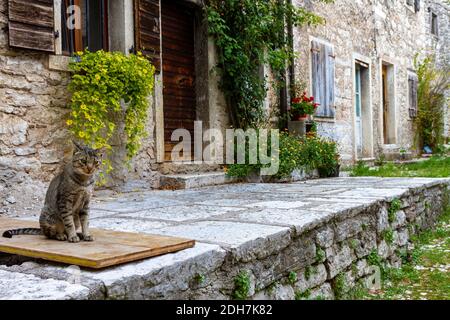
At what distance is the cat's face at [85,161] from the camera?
6.79ft

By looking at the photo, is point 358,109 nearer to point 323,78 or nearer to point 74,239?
point 323,78

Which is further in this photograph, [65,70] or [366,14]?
[366,14]

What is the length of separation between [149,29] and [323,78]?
172 inches

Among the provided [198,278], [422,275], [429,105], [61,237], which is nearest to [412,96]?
[429,105]

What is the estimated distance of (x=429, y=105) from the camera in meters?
14.0

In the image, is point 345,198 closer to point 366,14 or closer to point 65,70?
point 65,70

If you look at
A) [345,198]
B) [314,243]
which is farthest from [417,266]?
[314,243]

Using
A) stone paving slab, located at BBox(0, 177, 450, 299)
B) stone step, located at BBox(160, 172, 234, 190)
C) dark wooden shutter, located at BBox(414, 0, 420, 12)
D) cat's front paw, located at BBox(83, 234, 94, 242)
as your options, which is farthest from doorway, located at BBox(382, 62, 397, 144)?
cat's front paw, located at BBox(83, 234, 94, 242)

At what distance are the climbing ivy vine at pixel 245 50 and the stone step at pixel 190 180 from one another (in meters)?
1.18

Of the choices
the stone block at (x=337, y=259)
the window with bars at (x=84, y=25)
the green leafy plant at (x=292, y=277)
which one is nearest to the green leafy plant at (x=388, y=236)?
the stone block at (x=337, y=259)

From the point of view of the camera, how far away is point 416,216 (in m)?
4.82

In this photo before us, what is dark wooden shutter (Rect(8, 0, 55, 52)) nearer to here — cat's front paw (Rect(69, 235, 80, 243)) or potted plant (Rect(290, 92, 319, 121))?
cat's front paw (Rect(69, 235, 80, 243))
